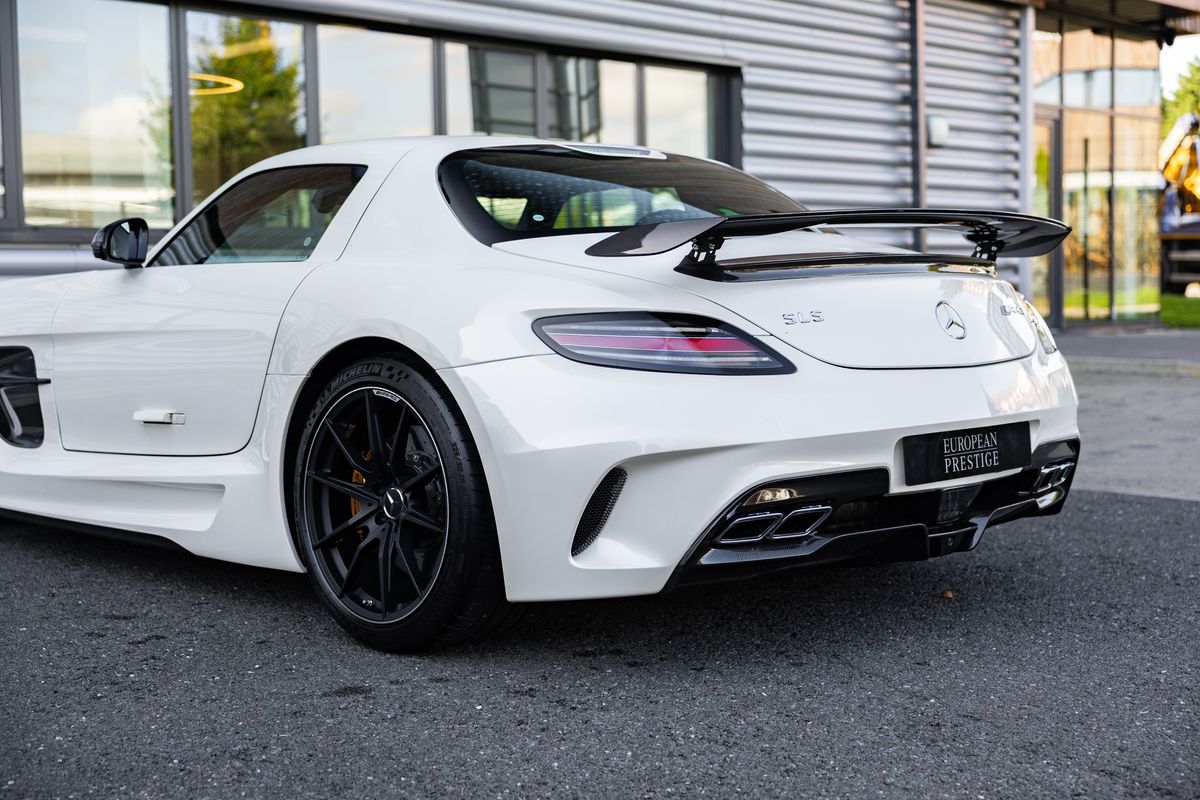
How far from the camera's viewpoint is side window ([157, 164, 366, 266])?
3.62 metres

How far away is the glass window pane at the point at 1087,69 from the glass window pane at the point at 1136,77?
0.22 meters

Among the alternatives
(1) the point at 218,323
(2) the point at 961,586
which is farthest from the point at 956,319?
(1) the point at 218,323

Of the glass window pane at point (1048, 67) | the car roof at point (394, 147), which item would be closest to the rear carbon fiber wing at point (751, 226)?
the car roof at point (394, 147)

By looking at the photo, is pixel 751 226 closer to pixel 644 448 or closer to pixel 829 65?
pixel 644 448

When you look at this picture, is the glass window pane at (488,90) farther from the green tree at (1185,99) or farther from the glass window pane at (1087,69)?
the green tree at (1185,99)

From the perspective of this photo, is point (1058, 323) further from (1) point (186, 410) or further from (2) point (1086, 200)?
(1) point (186, 410)

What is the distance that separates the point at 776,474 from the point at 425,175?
1.31m

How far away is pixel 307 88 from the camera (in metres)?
8.21

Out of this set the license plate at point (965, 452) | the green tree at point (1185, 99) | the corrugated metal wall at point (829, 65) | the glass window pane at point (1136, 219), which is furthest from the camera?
the green tree at point (1185, 99)

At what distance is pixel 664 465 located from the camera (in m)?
2.71

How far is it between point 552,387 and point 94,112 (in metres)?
5.76

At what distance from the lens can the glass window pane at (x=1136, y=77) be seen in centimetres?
1667

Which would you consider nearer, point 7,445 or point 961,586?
point 961,586

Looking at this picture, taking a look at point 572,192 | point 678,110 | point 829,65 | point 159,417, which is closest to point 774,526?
point 572,192
